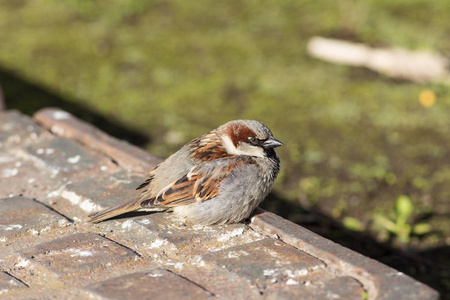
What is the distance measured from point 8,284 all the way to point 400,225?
2743 millimetres

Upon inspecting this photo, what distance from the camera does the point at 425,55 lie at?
23.1 feet

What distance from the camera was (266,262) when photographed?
122 inches

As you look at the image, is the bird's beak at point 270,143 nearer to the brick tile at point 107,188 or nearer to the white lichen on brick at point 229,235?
the white lichen on brick at point 229,235

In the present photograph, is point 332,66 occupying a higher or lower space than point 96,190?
higher

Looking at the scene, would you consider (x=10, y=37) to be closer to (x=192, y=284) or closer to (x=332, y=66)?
(x=332, y=66)

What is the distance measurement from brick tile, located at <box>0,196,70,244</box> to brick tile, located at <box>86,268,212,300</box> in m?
0.69

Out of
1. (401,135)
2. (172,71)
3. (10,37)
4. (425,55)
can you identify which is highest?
(425,55)

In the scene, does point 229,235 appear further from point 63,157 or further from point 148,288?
point 63,157

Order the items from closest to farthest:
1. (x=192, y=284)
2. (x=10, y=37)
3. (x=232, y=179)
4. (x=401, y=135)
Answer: (x=192, y=284) < (x=232, y=179) < (x=401, y=135) < (x=10, y=37)

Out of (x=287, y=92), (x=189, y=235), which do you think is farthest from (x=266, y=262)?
(x=287, y=92)

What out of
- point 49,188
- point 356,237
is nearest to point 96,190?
point 49,188

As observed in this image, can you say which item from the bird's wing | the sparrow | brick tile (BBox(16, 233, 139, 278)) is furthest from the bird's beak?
brick tile (BBox(16, 233, 139, 278))

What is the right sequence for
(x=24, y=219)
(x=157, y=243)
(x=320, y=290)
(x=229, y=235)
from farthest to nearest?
(x=24, y=219), (x=229, y=235), (x=157, y=243), (x=320, y=290)

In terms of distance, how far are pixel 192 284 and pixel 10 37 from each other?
19.7 feet
